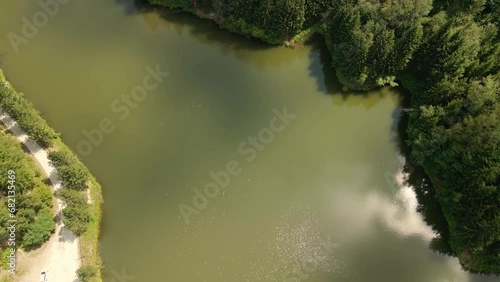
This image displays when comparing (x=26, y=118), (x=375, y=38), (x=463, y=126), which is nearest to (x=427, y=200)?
(x=463, y=126)

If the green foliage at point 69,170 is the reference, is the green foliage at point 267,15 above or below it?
above

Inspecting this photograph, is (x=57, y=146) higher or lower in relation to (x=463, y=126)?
lower

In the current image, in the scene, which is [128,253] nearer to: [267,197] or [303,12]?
[267,197]

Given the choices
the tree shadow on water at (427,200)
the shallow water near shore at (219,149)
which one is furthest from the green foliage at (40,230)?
the tree shadow on water at (427,200)

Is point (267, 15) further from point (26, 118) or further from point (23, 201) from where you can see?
point (23, 201)

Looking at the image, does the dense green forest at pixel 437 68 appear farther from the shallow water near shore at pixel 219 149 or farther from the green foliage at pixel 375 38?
the shallow water near shore at pixel 219 149
